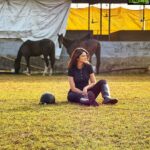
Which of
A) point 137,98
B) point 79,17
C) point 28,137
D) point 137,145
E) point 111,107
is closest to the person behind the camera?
point 137,145

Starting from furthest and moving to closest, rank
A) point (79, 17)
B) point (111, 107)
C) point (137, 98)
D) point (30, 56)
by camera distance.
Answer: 1. point (79, 17)
2. point (30, 56)
3. point (137, 98)
4. point (111, 107)

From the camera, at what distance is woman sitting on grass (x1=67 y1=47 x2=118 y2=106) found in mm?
10180

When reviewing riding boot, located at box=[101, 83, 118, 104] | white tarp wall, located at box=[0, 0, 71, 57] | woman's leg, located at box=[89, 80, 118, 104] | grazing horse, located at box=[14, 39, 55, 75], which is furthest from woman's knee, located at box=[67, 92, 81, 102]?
white tarp wall, located at box=[0, 0, 71, 57]

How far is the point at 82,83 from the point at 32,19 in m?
13.3

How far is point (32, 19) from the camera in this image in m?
23.4

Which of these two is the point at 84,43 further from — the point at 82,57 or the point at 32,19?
the point at 82,57

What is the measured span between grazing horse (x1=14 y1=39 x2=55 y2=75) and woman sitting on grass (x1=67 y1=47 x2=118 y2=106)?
11.6m

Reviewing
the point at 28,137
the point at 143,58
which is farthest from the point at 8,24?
the point at 28,137

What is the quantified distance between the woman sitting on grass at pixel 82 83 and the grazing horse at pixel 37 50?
11608 millimetres

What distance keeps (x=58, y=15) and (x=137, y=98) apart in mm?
12608

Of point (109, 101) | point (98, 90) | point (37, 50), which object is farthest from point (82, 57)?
point (37, 50)

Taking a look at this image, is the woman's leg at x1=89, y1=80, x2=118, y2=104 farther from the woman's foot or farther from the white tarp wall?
the white tarp wall

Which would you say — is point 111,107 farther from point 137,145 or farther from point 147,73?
point 147,73

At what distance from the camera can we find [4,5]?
76.2ft
